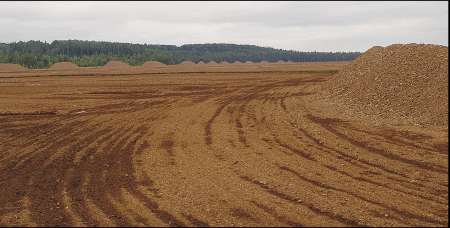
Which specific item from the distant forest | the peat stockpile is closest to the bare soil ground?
the peat stockpile

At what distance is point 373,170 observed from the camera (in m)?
7.54

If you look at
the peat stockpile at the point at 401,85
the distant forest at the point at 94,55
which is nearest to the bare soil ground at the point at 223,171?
the peat stockpile at the point at 401,85

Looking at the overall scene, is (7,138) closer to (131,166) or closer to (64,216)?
(131,166)

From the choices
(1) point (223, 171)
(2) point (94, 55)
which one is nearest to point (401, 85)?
(1) point (223, 171)

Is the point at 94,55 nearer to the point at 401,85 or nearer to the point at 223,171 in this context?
the point at 401,85

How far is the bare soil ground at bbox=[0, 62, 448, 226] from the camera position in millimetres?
5523

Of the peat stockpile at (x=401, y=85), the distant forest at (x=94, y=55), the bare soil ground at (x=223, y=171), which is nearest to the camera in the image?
the bare soil ground at (x=223, y=171)

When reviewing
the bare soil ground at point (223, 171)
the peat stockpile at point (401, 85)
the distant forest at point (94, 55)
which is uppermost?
the distant forest at point (94, 55)

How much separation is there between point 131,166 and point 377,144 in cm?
718

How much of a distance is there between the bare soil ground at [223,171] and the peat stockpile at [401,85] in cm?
156

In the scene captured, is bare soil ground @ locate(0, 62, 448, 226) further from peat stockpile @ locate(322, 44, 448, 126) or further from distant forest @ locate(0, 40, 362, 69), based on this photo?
distant forest @ locate(0, 40, 362, 69)

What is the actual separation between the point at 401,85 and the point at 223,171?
11.8 metres

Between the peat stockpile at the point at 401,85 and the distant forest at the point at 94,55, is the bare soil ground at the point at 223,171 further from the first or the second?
the distant forest at the point at 94,55

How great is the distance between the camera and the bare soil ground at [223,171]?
5523 millimetres
